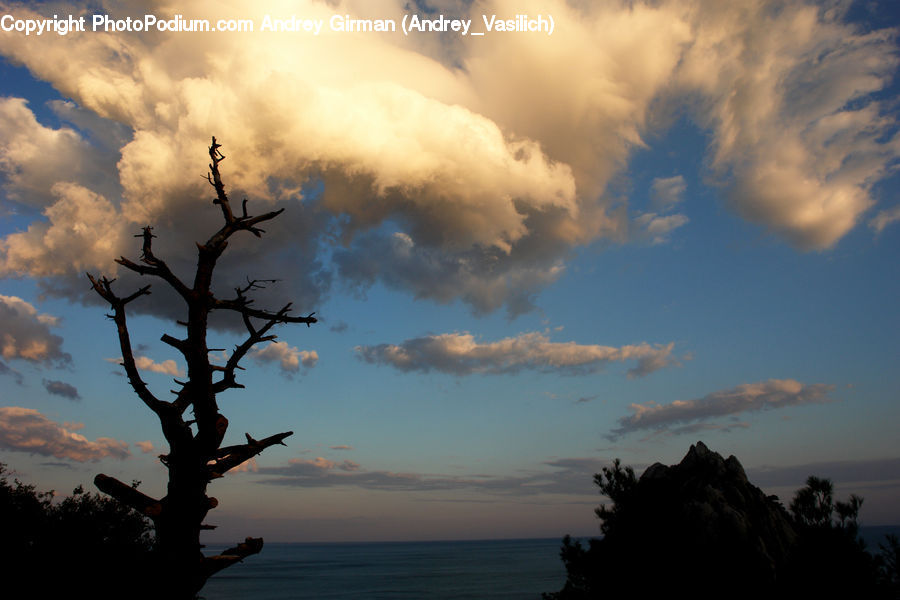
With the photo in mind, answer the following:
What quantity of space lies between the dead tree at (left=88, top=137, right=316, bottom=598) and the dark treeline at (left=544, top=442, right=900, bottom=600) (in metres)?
18.8

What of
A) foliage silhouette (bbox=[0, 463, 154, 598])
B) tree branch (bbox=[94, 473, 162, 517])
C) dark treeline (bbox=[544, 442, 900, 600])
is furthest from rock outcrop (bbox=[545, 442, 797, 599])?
tree branch (bbox=[94, 473, 162, 517])

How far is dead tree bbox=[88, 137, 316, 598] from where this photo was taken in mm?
5688

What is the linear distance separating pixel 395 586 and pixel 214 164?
12086cm

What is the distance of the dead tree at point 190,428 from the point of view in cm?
569

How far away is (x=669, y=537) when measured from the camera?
2122 centimetres

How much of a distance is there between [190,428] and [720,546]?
2049 cm

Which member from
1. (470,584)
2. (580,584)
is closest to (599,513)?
(580,584)

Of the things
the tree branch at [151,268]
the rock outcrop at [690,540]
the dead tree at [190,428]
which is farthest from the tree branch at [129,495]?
the rock outcrop at [690,540]

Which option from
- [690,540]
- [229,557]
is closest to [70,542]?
[229,557]

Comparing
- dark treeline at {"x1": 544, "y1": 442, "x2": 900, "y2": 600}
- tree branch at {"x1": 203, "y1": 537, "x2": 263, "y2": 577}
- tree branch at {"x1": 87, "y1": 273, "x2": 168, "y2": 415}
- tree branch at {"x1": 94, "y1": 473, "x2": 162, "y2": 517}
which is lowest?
dark treeline at {"x1": 544, "y1": 442, "x2": 900, "y2": 600}

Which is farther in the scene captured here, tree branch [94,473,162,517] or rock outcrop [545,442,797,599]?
rock outcrop [545,442,797,599]

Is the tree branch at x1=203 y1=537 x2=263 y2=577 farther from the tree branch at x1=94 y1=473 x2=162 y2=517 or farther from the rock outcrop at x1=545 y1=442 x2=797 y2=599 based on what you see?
the rock outcrop at x1=545 y1=442 x2=797 y2=599

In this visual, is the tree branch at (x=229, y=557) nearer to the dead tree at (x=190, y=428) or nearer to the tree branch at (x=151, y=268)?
the dead tree at (x=190, y=428)

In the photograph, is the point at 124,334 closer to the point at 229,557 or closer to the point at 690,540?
the point at 229,557
